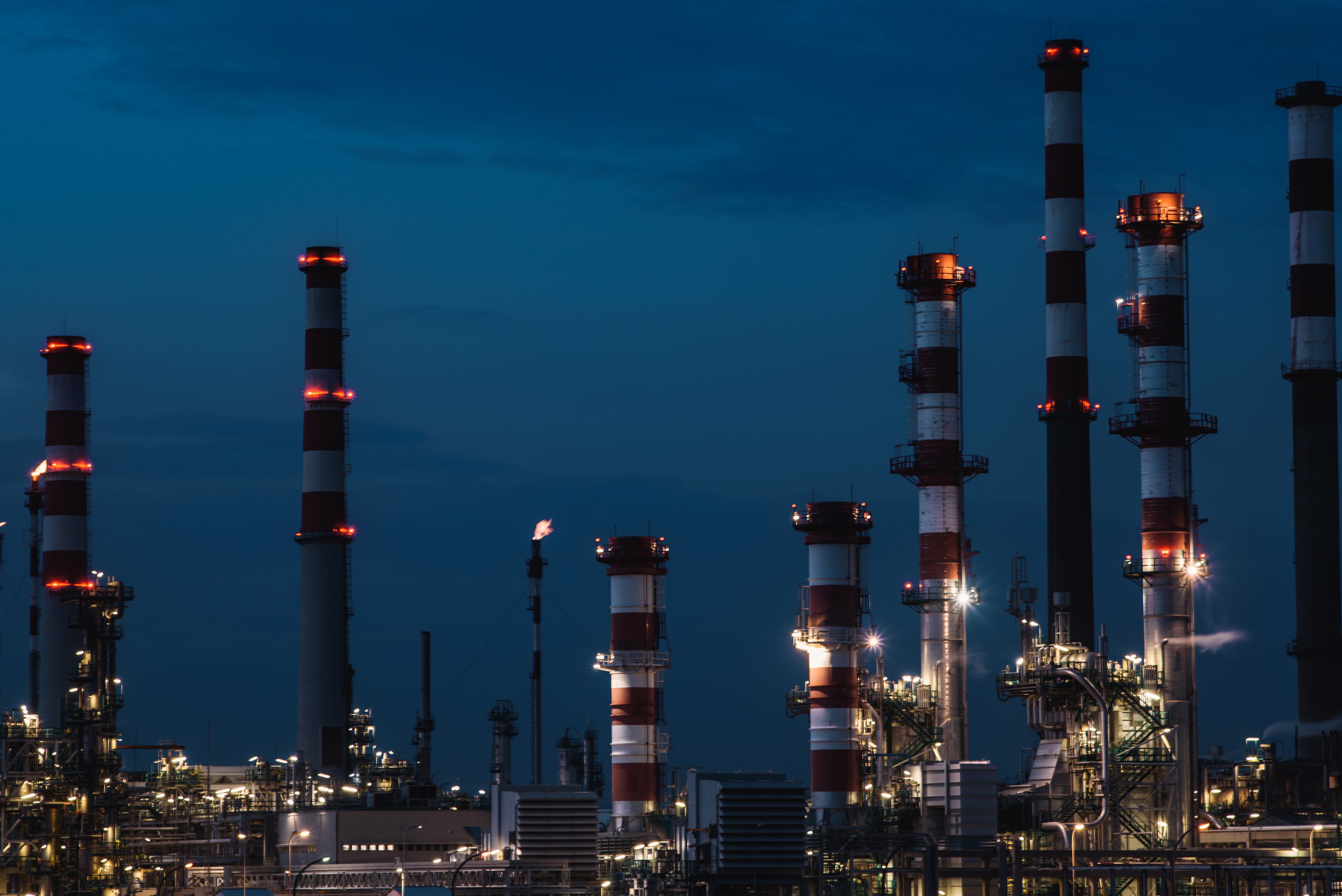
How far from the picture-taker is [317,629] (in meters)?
79.8

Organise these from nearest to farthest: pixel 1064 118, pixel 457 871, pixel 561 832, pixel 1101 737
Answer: pixel 457 871, pixel 561 832, pixel 1101 737, pixel 1064 118

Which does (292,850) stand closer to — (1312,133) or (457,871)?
(457,871)

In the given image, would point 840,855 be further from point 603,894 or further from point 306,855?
point 306,855

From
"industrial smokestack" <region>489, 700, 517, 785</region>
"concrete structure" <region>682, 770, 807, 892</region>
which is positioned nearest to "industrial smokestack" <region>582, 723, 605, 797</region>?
"industrial smokestack" <region>489, 700, 517, 785</region>

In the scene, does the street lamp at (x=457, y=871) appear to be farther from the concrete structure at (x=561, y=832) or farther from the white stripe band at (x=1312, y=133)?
the white stripe band at (x=1312, y=133)

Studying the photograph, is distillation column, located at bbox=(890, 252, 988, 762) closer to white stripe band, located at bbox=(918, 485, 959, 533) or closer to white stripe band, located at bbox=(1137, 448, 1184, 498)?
white stripe band, located at bbox=(918, 485, 959, 533)

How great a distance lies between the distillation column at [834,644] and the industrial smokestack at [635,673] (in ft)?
21.1

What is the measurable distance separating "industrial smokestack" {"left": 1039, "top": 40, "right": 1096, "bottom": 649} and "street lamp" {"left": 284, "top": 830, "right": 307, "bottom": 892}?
25.8m

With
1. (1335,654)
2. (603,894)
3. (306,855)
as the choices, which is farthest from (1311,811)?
(306,855)

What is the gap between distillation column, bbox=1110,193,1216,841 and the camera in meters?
66.4

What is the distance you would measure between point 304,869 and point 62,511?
39500 mm

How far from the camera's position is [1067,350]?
71000mm

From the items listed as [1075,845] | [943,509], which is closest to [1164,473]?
[943,509]

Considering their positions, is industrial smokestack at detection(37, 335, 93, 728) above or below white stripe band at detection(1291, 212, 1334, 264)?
below
